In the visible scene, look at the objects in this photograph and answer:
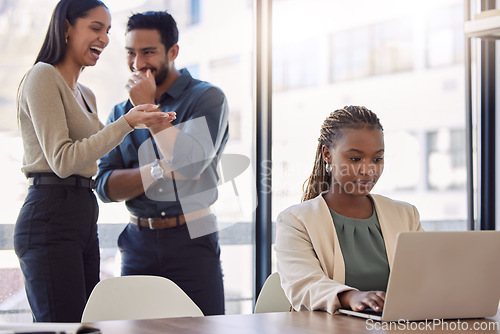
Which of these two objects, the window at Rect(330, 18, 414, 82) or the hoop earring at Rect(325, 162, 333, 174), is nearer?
the hoop earring at Rect(325, 162, 333, 174)

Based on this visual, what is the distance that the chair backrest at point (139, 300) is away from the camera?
1954 mm

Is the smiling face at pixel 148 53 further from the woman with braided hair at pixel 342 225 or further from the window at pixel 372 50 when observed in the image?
the window at pixel 372 50

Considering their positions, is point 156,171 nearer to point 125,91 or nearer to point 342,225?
point 125,91

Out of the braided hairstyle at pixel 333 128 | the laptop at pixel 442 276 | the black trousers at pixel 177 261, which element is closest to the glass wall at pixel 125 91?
the black trousers at pixel 177 261

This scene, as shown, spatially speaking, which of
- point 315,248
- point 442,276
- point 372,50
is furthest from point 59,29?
point 372,50

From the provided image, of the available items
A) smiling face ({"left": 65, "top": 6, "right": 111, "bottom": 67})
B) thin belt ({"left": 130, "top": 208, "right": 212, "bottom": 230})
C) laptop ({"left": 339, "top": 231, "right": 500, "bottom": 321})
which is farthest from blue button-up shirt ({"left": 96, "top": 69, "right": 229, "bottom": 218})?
laptop ({"left": 339, "top": 231, "right": 500, "bottom": 321})

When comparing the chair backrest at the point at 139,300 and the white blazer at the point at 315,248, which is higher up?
the white blazer at the point at 315,248

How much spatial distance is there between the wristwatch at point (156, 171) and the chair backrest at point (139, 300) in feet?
2.08

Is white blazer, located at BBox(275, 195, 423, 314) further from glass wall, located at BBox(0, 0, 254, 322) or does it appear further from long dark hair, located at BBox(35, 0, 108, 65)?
glass wall, located at BBox(0, 0, 254, 322)

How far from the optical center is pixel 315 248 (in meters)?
1.91

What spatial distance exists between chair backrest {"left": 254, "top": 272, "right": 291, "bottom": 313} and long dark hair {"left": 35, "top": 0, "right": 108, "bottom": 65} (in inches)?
45.6

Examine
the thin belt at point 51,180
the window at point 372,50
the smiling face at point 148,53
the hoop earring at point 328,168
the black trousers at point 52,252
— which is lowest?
the black trousers at point 52,252

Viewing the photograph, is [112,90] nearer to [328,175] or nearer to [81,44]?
[81,44]

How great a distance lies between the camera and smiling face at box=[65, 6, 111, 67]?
2.42 meters
